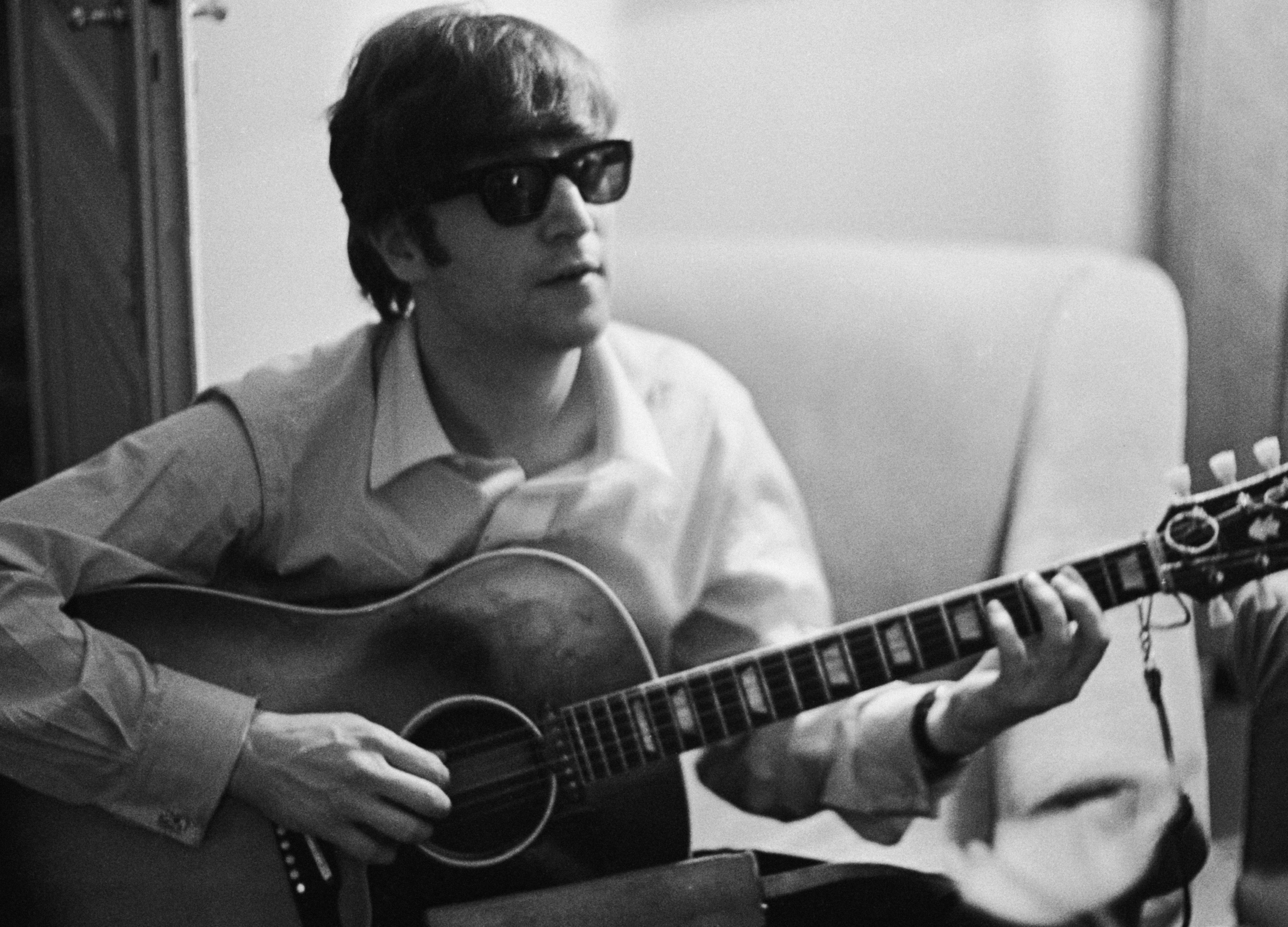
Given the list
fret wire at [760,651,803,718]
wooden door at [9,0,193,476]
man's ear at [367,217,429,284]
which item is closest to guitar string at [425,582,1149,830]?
fret wire at [760,651,803,718]

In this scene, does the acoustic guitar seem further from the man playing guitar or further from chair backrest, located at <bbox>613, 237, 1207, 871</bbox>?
chair backrest, located at <bbox>613, 237, 1207, 871</bbox>

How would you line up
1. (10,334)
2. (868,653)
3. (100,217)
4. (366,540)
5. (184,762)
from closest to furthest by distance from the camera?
(868,653)
(184,762)
(366,540)
(100,217)
(10,334)

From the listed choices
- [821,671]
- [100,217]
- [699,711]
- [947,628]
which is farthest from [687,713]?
[100,217]

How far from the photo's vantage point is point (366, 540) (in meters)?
1.45

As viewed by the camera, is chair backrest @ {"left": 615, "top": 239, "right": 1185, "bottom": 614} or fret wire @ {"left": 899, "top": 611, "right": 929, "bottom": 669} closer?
fret wire @ {"left": 899, "top": 611, "right": 929, "bottom": 669}

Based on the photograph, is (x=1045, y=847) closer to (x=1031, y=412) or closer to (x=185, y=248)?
(x=1031, y=412)

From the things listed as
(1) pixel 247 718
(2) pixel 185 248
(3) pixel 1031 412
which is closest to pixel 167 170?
(2) pixel 185 248

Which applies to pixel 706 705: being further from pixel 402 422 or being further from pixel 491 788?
pixel 402 422

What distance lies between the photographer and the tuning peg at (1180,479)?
3.85 ft

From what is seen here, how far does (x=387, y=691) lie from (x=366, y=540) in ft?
0.51

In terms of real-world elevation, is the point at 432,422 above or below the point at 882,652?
above

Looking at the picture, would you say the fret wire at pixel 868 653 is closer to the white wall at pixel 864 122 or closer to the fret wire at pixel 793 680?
the fret wire at pixel 793 680

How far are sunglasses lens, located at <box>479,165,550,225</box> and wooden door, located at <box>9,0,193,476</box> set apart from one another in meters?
0.40

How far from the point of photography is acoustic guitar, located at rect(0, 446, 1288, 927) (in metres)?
1.33
